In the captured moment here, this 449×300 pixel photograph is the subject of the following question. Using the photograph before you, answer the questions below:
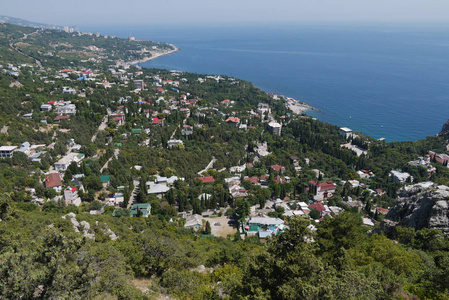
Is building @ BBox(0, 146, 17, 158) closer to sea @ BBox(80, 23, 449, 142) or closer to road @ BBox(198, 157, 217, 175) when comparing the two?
road @ BBox(198, 157, 217, 175)

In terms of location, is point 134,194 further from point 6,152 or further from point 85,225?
point 6,152

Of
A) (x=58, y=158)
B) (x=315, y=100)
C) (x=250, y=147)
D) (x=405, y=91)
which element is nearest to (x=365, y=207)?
(x=250, y=147)

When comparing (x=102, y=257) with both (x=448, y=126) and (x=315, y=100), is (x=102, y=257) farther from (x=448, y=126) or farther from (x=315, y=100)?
(x=315, y=100)

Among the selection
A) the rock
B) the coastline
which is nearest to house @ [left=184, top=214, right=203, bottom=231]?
the rock

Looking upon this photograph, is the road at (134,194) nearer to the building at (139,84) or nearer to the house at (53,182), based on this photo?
the house at (53,182)

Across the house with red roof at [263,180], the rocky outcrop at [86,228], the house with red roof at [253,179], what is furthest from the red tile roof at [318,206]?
the rocky outcrop at [86,228]

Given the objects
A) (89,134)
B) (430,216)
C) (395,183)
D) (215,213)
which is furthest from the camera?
(89,134)
